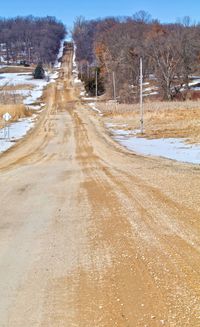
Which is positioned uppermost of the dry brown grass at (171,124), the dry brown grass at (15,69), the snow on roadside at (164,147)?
the dry brown grass at (15,69)

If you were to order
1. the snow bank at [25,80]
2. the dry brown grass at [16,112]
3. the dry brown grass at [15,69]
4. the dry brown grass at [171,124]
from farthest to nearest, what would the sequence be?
the dry brown grass at [15,69] → the snow bank at [25,80] → the dry brown grass at [16,112] → the dry brown grass at [171,124]

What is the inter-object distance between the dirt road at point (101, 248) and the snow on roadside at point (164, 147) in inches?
148

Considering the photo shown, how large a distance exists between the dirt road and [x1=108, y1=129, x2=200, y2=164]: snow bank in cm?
374

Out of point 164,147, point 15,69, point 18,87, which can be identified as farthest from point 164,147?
point 15,69


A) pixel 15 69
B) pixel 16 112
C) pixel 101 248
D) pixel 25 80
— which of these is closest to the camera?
pixel 101 248

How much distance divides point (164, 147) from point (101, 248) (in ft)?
49.3

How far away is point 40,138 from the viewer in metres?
27.6

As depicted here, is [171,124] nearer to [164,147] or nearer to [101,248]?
[164,147]

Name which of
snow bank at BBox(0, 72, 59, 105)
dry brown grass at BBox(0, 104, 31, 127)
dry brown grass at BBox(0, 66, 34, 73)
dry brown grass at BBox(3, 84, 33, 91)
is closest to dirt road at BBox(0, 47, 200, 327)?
dry brown grass at BBox(0, 104, 31, 127)

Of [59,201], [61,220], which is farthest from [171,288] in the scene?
[59,201]

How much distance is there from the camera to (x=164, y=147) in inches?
826

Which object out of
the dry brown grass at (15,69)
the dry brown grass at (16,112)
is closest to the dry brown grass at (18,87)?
the dry brown grass at (15,69)

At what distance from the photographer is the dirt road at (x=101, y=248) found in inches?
174

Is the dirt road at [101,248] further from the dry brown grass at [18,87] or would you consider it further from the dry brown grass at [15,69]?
the dry brown grass at [15,69]
